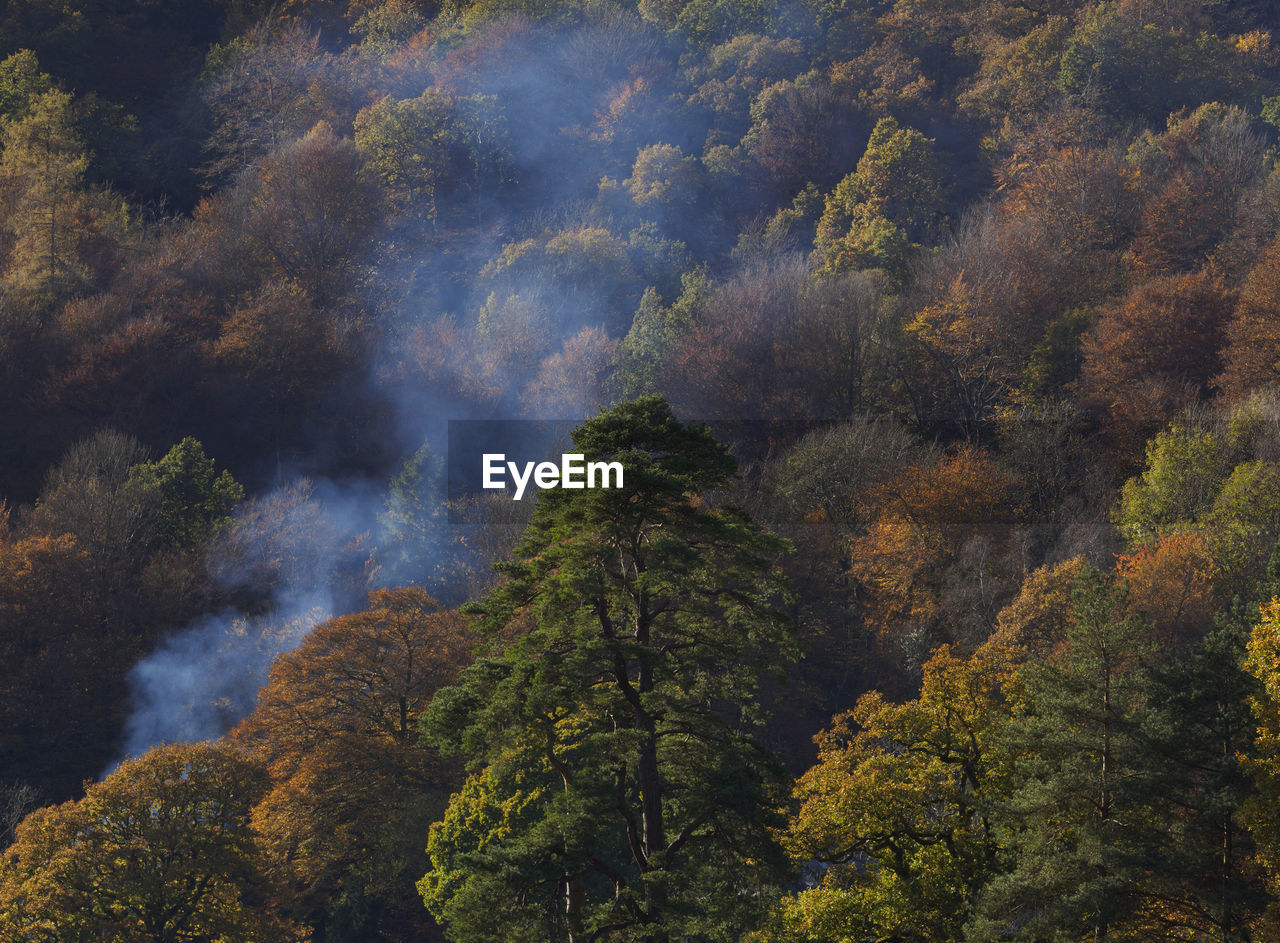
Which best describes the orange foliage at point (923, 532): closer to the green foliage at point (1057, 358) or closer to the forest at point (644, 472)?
the forest at point (644, 472)

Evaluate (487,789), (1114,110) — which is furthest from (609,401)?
(1114,110)

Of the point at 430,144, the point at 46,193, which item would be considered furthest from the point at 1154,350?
the point at 46,193

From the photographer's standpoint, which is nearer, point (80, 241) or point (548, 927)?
point (548, 927)

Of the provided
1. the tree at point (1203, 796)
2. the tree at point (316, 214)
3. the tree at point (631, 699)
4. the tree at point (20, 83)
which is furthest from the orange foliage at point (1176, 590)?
the tree at point (20, 83)

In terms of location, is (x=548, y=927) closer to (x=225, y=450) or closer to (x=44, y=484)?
(x=44, y=484)

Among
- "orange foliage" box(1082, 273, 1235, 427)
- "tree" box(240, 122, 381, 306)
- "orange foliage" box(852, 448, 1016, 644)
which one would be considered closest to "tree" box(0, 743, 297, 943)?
"orange foliage" box(852, 448, 1016, 644)

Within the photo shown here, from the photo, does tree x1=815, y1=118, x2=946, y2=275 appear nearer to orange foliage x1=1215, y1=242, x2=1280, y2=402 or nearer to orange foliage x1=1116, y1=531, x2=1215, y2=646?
orange foliage x1=1215, y1=242, x2=1280, y2=402
